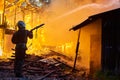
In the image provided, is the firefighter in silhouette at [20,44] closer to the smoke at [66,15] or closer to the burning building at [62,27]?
the burning building at [62,27]

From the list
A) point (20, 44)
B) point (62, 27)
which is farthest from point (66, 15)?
point (20, 44)

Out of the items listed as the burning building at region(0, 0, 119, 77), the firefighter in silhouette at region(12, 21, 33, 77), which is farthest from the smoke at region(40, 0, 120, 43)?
the firefighter in silhouette at region(12, 21, 33, 77)

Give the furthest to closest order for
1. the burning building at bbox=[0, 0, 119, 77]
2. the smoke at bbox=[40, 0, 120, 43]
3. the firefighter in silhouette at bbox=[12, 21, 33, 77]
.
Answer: the smoke at bbox=[40, 0, 120, 43], the burning building at bbox=[0, 0, 119, 77], the firefighter in silhouette at bbox=[12, 21, 33, 77]

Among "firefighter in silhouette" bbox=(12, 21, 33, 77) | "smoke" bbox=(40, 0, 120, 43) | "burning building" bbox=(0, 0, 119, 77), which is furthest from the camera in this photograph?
"smoke" bbox=(40, 0, 120, 43)

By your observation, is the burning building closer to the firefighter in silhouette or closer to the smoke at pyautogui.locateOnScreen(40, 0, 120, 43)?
the smoke at pyautogui.locateOnScreen(40, 0, 120, 43)

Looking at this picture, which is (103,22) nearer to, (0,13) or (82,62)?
(82,62)

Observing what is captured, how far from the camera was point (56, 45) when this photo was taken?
99.6 ft

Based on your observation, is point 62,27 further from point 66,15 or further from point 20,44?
point 20,44

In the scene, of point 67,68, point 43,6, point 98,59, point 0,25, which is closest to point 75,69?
point 67,68

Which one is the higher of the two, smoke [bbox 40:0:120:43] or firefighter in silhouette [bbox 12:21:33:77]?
smoke [bbox 40:0:120:43]

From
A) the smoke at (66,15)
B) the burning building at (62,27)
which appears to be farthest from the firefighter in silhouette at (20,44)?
the smoke at (66,15)

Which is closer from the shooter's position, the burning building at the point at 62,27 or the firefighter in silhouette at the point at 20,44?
the firefighter in silhouette at the point at 20,44

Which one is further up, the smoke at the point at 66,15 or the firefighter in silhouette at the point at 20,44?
the smoke at the point at 66,15

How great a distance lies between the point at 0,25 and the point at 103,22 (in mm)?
13240
